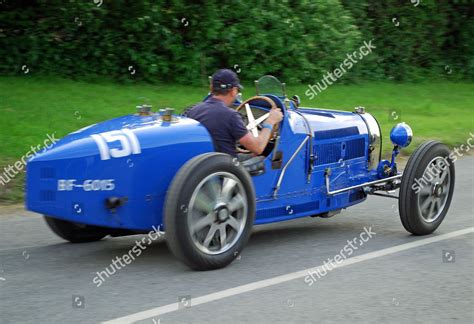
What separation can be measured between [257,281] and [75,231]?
179cm

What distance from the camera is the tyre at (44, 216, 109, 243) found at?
22.7ft

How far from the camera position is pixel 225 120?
664 cm

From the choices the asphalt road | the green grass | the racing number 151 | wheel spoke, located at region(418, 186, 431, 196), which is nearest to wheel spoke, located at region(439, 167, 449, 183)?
wheel spoke, located at region(418, 186, 431, 196)

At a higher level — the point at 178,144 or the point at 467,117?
the point at 178,144

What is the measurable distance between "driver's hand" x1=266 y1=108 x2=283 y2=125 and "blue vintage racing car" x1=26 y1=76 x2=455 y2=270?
0.10m

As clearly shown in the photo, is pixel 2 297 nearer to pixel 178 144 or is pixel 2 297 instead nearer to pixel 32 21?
pixel 178 144

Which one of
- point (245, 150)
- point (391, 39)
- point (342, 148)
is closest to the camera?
point (245, 150)

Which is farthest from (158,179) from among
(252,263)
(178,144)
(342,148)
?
(342,148)

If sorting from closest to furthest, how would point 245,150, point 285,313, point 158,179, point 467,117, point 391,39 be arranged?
point 285,313 → point 158,179 → point 245,150 → point 467,117 → point 391,39

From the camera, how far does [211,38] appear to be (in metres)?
16.1

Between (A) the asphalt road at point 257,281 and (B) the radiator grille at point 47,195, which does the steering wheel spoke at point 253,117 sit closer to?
(A) the asphalt road at point 257,281

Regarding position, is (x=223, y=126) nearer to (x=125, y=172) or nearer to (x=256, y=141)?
(x=256, y=141)

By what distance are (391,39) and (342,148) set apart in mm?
13228

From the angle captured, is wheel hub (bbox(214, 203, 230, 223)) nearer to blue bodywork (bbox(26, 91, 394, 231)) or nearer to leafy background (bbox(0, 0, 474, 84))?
blue bodywork (bbox(26, 91, 394, 231))
